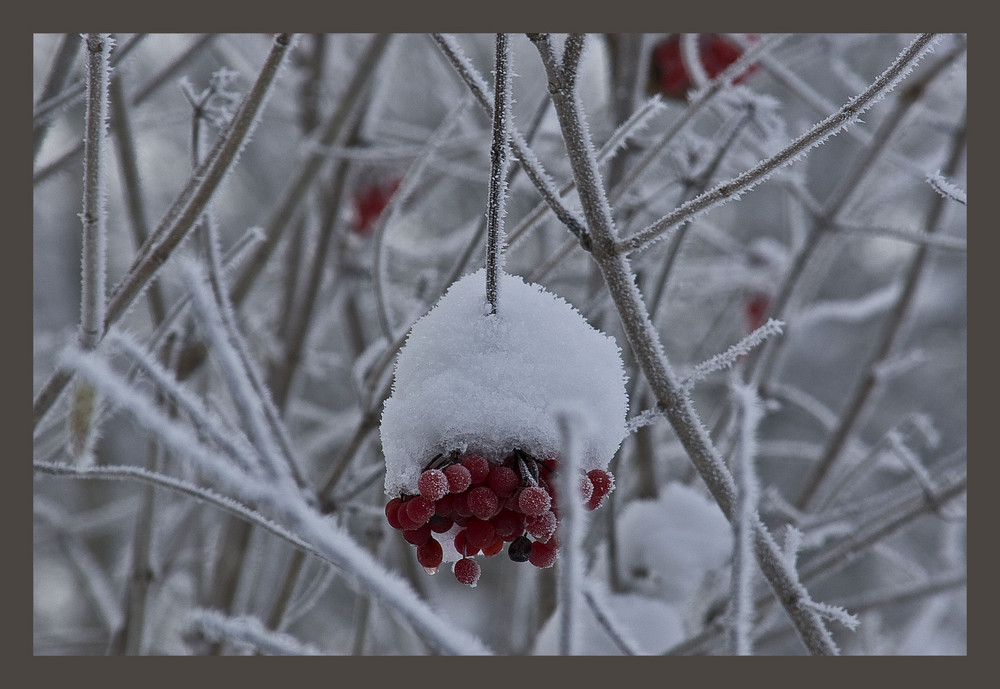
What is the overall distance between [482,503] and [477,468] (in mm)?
33

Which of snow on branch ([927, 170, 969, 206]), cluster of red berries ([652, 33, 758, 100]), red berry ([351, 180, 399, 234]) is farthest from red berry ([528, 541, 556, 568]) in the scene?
red berry ([351, 180, 399, 234])

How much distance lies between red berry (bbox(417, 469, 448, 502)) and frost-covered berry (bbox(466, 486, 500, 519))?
2cm

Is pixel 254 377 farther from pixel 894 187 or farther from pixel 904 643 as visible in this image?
pixel 904 643

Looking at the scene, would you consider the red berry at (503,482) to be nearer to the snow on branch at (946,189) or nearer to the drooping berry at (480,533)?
the drooping berry at (480,533)

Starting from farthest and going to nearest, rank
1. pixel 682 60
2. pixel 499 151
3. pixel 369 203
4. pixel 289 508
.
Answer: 1. pixel 369 203
2. pixel 682 60
3. pixel 499 151
4. pixel 289 508

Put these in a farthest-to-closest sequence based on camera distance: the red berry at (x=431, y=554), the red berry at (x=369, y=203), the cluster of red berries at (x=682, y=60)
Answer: the red berry at (x=369, y=203) → the cluster of red berries at (x=682, y=60) → the red berry at (x=431, y=554)

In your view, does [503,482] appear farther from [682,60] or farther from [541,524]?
[682,60]

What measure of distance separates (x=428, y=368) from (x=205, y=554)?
5.74ft

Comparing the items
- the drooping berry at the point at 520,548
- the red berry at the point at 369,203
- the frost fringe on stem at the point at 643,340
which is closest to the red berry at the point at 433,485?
the drooping berry at the point at 520,548

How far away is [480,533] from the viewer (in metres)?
0.83

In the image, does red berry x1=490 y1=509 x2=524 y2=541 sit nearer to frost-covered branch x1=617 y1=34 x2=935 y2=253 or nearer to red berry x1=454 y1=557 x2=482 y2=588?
red berry x1=454 y1=557 x2=482 y2=588

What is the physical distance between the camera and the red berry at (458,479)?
2.55ft

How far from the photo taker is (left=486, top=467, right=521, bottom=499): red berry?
797 mm

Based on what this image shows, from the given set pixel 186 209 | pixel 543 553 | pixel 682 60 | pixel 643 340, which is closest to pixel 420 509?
pixel 543 553
